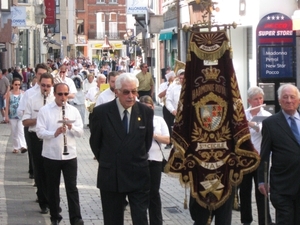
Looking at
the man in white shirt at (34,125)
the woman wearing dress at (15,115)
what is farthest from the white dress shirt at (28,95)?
the woman wearing dress at (15,115)

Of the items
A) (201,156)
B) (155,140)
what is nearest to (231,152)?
(201,156)

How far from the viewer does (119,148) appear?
26.0 ft

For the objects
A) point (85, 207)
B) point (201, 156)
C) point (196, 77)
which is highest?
point (196, 77)

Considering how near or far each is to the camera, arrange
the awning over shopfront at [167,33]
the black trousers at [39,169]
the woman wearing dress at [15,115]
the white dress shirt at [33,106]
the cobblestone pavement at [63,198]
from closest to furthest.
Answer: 1. the cobblestone pavement at [63,198]
2. the black trousers at [39,169]
3. the white dress shirt at [33,106]
4. the woman wearing dress at [15,115]
5. the awning over shopfront at [167,33]

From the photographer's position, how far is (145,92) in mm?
24750

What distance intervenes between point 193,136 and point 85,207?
3.92 meters

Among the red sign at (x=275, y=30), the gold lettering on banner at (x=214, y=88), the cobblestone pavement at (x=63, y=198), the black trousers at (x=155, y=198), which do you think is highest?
the red sign at (x=275, y=30)

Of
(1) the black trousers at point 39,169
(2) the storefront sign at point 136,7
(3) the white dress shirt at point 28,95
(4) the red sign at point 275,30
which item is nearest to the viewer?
(1) the black trousers at point 39,169

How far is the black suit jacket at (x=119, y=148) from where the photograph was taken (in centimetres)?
791

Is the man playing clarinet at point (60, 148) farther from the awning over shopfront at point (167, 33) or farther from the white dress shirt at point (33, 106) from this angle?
the awning over shopfront at point (167, 33)

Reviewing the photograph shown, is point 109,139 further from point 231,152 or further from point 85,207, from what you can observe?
point 85,207

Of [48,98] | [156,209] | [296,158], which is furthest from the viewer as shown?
[48,98]

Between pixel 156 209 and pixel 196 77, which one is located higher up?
pixel 196 77

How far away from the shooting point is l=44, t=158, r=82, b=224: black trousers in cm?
1012
